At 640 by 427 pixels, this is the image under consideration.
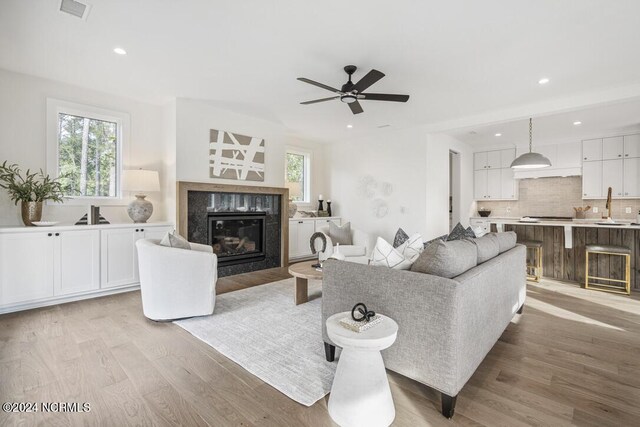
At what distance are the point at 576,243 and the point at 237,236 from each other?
529 centimetres

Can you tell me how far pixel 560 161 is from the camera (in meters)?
6.42

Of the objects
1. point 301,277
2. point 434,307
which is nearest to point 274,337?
point 301,277

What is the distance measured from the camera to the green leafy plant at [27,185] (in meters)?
3.43

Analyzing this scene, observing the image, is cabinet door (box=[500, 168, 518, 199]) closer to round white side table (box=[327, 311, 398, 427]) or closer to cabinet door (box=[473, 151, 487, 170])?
cabinet door (box=[473, 151, 487, 170])

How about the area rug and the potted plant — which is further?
the potted plant

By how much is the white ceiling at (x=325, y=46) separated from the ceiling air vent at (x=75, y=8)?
0.06m

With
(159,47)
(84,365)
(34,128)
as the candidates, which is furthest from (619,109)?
(34,128)

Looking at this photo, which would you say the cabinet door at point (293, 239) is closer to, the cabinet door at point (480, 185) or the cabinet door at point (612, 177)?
→ the cabinet door at point (480, 185)

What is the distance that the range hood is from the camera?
6.23 meters

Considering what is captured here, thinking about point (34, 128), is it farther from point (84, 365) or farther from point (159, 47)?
point (84, 365)

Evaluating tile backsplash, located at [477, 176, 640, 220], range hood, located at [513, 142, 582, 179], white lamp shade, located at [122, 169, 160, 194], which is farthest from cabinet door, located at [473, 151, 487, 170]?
white lamp shade, located at [122, 169, 160, 194]

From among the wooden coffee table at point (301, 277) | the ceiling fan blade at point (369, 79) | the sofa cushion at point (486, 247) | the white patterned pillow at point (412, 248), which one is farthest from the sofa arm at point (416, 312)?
the ceiling fan blade at point (369, 79)

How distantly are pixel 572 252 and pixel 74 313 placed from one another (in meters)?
6.61

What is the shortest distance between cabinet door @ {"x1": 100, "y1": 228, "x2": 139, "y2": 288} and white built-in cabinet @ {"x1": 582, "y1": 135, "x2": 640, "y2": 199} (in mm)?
7968
